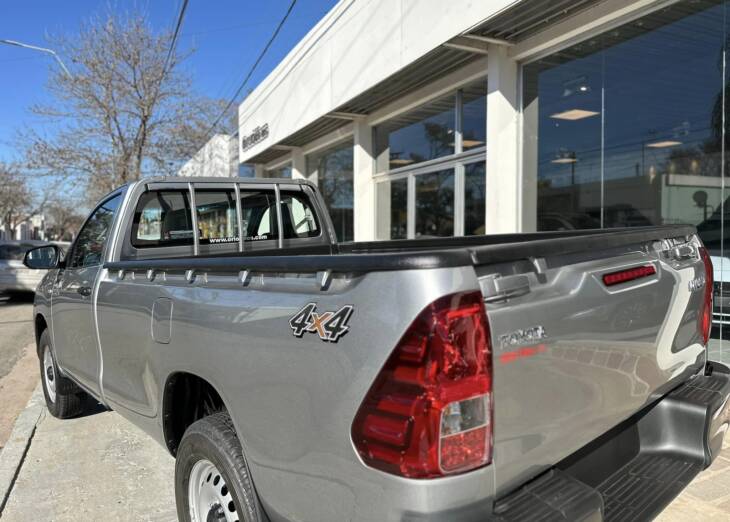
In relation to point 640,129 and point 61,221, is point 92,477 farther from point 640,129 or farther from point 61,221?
point 61,221

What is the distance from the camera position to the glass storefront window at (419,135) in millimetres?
9875

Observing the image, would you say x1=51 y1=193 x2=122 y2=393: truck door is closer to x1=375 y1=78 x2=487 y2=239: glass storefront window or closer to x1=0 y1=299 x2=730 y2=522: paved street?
x1=0 y1=299 x2=730 y2=522: paved street

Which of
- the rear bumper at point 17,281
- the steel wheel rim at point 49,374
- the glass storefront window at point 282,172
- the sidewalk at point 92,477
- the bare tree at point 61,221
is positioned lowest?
the sidewalk at point 92,477

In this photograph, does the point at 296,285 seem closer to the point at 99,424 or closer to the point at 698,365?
the point at 698,365

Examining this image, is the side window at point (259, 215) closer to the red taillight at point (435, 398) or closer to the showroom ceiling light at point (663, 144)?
the red taillight at point (435, 398)

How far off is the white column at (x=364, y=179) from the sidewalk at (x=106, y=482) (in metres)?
8.14

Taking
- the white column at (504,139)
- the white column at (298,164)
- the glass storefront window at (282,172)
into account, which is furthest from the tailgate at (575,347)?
the glass storefront window at (282,172)

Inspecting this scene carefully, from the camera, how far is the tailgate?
1672 millimetres

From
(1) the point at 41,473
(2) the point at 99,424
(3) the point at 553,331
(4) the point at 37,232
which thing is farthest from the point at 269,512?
(4) the point at 37,232

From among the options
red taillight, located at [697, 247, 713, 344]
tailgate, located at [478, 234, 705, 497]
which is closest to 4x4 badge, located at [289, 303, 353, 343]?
tailgate, located at [478, 234, 705, 497]

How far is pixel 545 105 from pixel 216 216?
5372 millimetres

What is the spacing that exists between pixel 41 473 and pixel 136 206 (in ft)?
6.60

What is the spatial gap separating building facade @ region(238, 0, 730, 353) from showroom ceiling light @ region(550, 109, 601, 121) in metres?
0.01

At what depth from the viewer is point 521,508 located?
170cm
